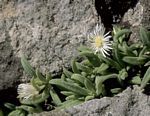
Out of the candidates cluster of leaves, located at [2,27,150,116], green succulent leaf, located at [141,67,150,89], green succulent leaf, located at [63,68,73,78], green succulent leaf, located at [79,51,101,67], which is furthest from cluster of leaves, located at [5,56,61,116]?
green succulent leaf, located at [141,67,150,89]

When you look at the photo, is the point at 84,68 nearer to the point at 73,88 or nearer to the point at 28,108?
the point at 73,88

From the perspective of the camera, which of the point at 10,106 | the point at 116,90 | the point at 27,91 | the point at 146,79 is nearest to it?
the point at 146,79

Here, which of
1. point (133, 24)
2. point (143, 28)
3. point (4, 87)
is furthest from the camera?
point (4, 87)

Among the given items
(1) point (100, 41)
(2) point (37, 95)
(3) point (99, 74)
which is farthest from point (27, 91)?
(1) point (100, 41)

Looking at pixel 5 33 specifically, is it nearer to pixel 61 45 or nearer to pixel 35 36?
pixel 35 36

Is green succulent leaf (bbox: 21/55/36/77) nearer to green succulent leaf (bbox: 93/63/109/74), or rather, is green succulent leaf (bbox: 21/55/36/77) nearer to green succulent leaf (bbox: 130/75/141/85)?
green succulent leaf (bbox: 93/63/109/74)

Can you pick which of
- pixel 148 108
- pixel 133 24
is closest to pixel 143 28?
pixel 133 24
